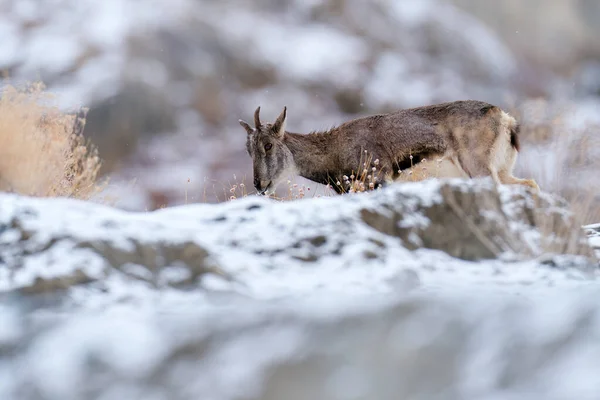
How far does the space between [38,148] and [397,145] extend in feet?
11.3

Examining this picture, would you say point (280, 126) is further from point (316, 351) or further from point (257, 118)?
point (316, 351)

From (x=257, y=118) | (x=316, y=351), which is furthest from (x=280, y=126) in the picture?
(x=316, y=351)

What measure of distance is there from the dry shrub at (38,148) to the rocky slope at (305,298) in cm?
145

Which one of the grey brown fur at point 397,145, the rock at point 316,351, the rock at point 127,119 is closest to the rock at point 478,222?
the rock at point 316,351

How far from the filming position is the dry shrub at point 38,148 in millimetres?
5918

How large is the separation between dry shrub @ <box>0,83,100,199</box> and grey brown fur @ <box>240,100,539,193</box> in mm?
1825

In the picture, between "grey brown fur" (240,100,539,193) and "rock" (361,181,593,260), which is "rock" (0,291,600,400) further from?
"grey brown fur" (240,100,539,193)

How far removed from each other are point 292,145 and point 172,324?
5.06 meters

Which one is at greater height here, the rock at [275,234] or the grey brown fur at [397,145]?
the grey brown fur at [397,145]

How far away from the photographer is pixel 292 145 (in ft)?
28.2

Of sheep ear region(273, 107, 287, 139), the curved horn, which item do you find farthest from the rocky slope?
sheep ear region(273, 107, 287, 139)

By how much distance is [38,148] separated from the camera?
6.35 metres

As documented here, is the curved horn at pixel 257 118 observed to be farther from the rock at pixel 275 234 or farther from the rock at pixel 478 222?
the rock at pixel 478 222

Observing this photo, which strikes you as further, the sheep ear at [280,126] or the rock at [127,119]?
the rock at [127,119]
